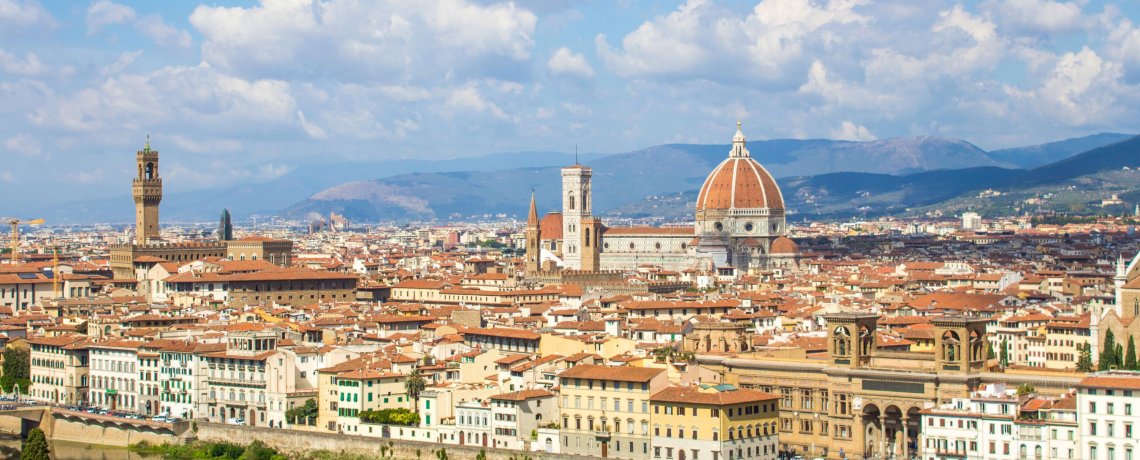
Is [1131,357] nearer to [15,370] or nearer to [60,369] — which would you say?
[60,369]

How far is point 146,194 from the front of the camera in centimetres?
10681

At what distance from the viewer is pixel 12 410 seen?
55344 millimetres

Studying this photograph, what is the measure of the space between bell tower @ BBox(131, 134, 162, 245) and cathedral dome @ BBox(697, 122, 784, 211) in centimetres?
4092

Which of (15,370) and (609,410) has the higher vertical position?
(15,370)

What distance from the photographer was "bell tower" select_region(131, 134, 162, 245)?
107 m

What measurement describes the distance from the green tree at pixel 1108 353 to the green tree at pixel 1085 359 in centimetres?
35

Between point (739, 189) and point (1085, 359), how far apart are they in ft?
258

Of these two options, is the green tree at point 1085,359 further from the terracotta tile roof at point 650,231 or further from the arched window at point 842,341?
the terracotta tile roof at point 650,231

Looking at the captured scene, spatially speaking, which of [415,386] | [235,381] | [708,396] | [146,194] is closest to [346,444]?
[415,386]

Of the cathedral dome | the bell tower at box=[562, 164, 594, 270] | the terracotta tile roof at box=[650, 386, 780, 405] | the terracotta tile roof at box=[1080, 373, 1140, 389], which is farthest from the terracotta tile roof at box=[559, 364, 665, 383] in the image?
the cathedral dome

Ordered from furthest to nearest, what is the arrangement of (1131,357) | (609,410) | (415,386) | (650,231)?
(650,231) → (1131,357) → (415,386) → (609,410)

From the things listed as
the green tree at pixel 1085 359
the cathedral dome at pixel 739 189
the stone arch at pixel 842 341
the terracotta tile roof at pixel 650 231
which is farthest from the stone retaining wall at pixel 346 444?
the cathedral dome at pixel 739 189

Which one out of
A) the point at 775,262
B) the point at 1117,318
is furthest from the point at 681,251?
the point at 1117,318

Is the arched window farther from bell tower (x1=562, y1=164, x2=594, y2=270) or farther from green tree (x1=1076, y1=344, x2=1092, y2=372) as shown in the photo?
bell tower (x1=562, y1=164, x2=594, y2=270)
